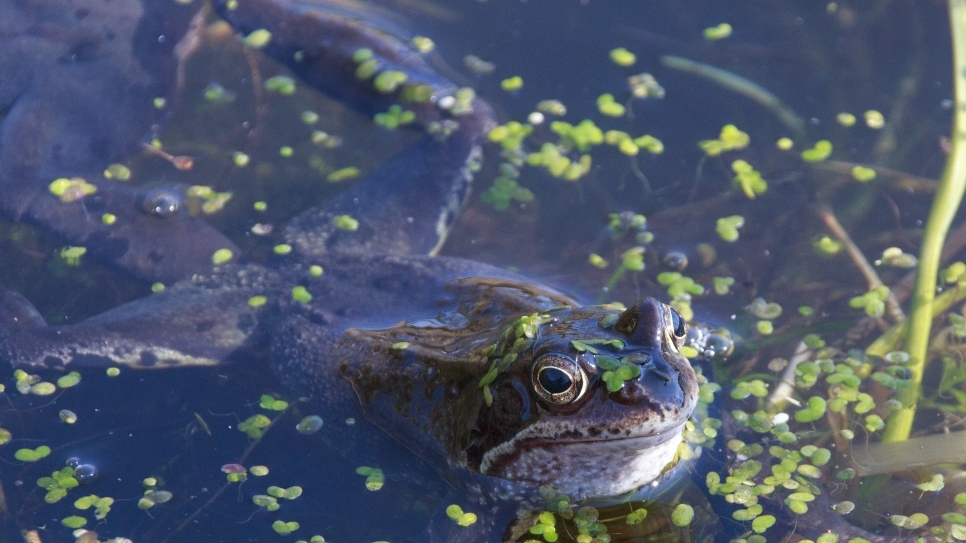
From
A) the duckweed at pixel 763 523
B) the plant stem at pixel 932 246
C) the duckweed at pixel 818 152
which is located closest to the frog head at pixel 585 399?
the duckweed at pixel 763 523

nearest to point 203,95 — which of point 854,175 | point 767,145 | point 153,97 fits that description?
point 153,97

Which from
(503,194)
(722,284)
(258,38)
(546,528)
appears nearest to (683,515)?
(546,528)

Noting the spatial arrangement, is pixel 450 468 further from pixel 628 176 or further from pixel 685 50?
pixel 685 50

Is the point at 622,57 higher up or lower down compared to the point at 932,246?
higher up

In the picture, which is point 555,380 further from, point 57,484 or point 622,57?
point 622,57

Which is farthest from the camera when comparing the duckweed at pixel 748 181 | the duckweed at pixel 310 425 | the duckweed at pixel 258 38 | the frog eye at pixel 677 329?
the duckweed at pixel 258 38

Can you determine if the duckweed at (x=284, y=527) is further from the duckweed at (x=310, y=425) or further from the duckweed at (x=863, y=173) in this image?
the duckweed at (x=863, y=173)

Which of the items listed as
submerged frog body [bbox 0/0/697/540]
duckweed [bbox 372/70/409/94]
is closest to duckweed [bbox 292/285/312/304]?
submerged frog body [bbox 0/0/697/540]
